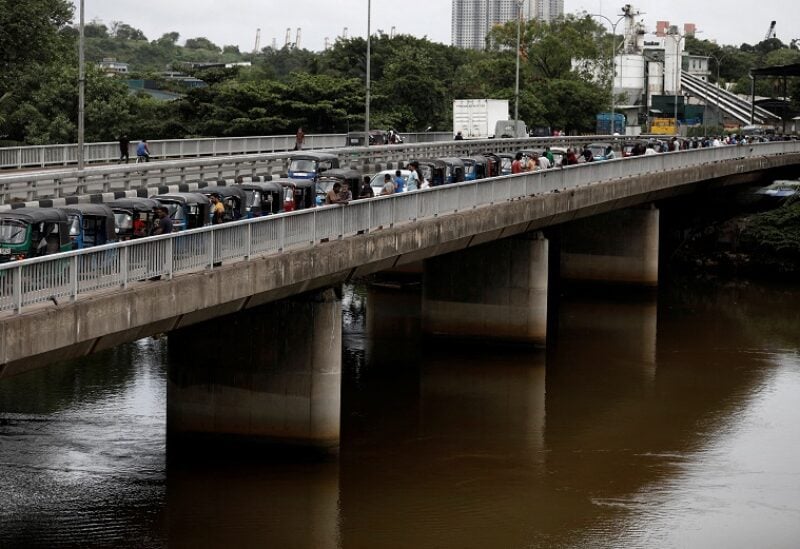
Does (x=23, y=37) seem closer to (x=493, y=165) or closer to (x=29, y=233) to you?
(x=493, y=165)

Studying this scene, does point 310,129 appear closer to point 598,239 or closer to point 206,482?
point 598,239

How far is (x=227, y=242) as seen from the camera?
2612 cm

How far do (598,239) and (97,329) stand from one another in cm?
4049

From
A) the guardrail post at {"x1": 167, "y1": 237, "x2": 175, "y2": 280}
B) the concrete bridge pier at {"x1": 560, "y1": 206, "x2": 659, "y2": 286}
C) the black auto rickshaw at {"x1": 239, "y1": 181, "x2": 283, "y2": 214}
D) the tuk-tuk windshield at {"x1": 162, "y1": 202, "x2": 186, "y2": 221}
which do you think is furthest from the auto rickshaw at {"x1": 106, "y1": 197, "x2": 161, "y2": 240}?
the concrete bridge pier at {"x1": 560, "y1": 206, "x2": 659, "y2": 286}

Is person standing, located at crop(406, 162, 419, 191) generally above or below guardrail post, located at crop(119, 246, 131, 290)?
above

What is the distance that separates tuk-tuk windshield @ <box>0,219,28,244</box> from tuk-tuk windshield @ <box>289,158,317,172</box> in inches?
810

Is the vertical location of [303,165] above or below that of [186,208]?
above

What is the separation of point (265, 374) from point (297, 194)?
8.16 metres

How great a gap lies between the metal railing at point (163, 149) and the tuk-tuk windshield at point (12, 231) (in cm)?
2021

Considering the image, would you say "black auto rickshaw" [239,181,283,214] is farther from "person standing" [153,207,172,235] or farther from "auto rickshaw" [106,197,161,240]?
"person standing" [153,207,172,235]

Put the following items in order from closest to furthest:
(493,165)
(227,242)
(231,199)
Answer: (227,242) < (231,199) < (493,165)

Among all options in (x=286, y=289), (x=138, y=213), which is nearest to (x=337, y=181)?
(x=138, y=213)

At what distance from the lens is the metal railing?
4778cm

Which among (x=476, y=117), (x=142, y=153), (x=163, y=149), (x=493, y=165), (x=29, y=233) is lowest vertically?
(x=29, y=233)
